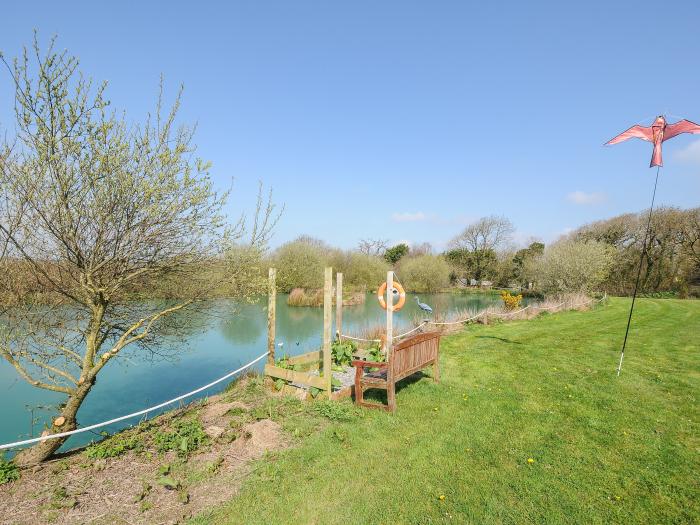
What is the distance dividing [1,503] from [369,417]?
4.06 meters

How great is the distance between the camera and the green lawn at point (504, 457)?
361 centimetres

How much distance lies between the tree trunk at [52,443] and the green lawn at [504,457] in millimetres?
2328

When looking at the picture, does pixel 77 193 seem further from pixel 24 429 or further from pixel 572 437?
pixel 572 437

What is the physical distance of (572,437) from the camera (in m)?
5.05

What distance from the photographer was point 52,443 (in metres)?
4.54

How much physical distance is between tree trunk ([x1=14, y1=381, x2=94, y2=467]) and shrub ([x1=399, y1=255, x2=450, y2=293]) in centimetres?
3560

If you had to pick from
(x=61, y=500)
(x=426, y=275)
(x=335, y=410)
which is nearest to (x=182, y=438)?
(x=61, y=500)

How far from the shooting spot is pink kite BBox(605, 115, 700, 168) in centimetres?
679

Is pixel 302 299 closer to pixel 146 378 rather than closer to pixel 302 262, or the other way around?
pixel 302 262

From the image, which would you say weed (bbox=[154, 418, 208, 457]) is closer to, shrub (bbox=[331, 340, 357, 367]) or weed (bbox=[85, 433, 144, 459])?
weed (bbox=[85, 433, 144, 459])

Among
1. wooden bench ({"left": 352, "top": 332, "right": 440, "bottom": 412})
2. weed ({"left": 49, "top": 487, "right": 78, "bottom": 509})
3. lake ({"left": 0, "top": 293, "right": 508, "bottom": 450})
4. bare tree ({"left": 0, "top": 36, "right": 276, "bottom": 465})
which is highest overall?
bare tree ({"left": 0, "top": 36, "right": 276, "bottom": 465})

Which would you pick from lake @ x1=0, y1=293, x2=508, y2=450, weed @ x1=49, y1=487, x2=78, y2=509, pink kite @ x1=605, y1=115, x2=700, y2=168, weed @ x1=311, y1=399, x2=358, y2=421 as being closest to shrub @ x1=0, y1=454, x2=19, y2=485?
weed @ x1=49, y1=487, x2=78, y2=509

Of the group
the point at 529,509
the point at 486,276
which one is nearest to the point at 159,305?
the point at 529,509

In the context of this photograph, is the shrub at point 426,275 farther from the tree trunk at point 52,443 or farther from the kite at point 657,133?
the tree trunk at point 52,443
